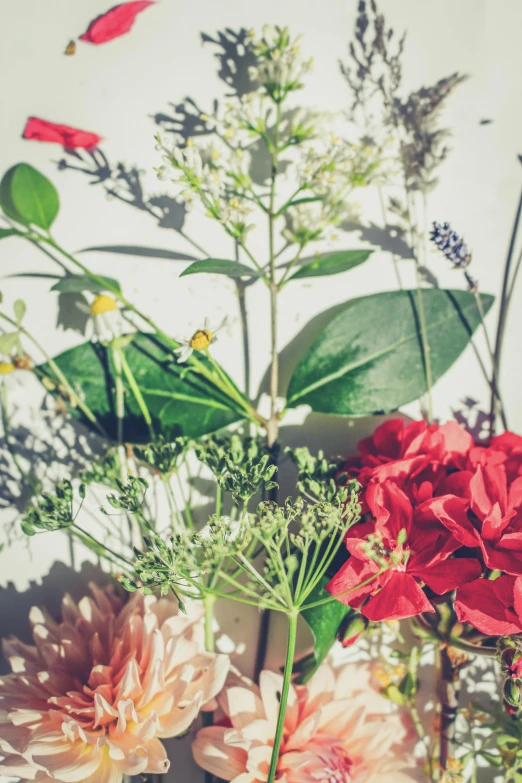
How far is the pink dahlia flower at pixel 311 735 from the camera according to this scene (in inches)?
19.1

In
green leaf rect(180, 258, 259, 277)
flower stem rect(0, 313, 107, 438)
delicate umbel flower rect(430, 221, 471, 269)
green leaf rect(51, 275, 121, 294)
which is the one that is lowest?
flower stem rect(0, 313, 107, 438)

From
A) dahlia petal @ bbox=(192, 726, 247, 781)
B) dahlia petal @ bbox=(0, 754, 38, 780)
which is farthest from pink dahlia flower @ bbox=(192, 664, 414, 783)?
dahlia petal @ bbox=(0, 754, 38, 780)

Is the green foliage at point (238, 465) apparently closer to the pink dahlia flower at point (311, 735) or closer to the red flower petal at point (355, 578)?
the red flower petal at point (355, 578)

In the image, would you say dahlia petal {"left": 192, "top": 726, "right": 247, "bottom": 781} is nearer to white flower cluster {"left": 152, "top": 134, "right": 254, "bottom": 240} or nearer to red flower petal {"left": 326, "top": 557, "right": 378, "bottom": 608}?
red flower petal {"left": 326, "top": 557, "right": 378, "bottom": 608}

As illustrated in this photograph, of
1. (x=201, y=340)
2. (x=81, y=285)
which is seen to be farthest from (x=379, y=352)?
(x=81, y=285)

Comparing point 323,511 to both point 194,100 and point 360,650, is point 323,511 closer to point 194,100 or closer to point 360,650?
point 360,650

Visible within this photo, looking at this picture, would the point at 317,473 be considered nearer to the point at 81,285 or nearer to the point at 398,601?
the point at 398,601

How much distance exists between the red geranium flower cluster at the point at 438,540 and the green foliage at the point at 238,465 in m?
0.09

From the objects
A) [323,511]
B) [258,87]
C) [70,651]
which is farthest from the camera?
[258,87]

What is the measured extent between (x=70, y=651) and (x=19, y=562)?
0.15 m

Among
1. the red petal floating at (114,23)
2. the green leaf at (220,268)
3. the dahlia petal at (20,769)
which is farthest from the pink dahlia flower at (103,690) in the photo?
the red petal floating at (114,23)

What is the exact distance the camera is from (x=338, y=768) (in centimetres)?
49

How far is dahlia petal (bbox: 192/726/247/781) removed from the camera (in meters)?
0.50

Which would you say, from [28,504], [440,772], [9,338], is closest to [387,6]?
[9,338]
